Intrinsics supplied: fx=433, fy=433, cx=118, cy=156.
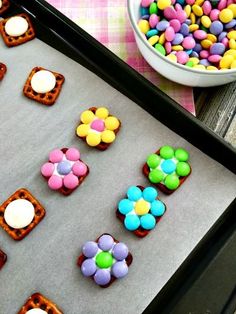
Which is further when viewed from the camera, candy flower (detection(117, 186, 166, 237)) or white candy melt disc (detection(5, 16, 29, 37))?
white candy melt disc (detection(5, 16, 29, 37))

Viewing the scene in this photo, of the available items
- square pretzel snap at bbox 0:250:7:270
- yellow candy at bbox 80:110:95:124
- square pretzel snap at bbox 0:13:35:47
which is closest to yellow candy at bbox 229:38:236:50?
yellow candy at bbox 80:110:95:124

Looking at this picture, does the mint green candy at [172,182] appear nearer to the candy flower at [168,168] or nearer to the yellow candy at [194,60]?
the candy flower at [168,168]

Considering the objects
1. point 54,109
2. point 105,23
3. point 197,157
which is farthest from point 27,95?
point 197,157

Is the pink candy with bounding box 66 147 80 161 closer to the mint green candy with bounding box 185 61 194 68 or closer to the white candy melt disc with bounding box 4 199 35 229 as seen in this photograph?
the white candy melt disc with bounding box 4 199 35 229

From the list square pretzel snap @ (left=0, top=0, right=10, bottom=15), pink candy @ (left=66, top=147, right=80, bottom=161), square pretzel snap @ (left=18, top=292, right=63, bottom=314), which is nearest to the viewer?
square pretzel snap @ (left=18, top=292, right=63, bottom=314)

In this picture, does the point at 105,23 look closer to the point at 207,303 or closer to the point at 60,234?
the point at 60,234

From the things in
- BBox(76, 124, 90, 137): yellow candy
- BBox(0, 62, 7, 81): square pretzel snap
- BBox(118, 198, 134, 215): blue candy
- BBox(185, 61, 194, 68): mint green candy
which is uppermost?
BBox(185, 61, 194, 68): mint green candy

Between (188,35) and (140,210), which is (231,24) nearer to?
(188,35)

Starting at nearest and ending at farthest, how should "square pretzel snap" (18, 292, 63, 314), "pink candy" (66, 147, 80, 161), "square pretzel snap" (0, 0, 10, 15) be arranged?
"square pretzel snap" (18, 292, 63, 314) < "pink candy" (66, 147, 80, 161) < "square pretzel snap" (0, 0, 10, 15)
